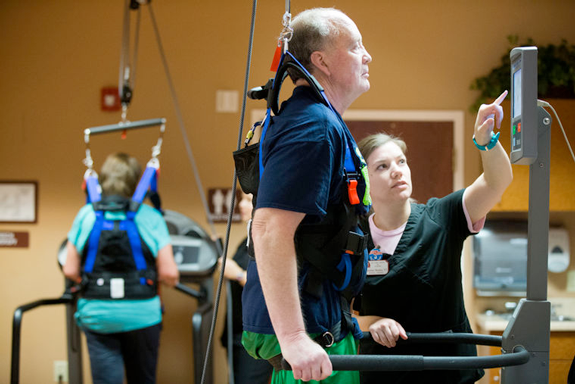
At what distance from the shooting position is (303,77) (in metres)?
1.28

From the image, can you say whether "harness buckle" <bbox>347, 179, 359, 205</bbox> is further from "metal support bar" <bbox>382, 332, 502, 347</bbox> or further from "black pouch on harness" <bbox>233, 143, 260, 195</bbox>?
"metal support bar" <bbox>382, 332, 502, 347</bbox>

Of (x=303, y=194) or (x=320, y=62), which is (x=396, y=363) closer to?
(x=303, y=194)

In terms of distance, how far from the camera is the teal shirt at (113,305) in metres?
2.92

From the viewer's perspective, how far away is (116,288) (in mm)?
2930

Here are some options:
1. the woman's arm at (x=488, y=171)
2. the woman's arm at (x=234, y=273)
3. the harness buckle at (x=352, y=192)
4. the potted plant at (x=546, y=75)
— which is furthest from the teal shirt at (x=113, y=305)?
the potted plant at (x=546, y=75)

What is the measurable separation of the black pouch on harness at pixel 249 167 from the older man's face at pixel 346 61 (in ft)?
0.82

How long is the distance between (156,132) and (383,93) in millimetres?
1541

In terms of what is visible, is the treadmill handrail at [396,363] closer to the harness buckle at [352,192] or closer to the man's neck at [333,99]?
the harness buckle at [352,192]

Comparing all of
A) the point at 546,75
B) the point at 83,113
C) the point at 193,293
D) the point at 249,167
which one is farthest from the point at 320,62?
the point at 83,113

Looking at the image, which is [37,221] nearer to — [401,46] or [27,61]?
[27,61]

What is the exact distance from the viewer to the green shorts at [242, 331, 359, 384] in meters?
1.31

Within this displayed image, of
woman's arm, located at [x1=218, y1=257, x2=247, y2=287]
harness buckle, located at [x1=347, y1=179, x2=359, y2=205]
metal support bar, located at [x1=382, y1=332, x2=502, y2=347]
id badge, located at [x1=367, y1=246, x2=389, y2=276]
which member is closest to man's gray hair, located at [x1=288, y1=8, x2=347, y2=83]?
harness buckle, located at [x1=347, y1=179, x2=359, y2=205]

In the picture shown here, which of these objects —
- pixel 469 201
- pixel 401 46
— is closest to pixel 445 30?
pixel 401 46

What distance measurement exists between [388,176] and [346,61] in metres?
0.53
